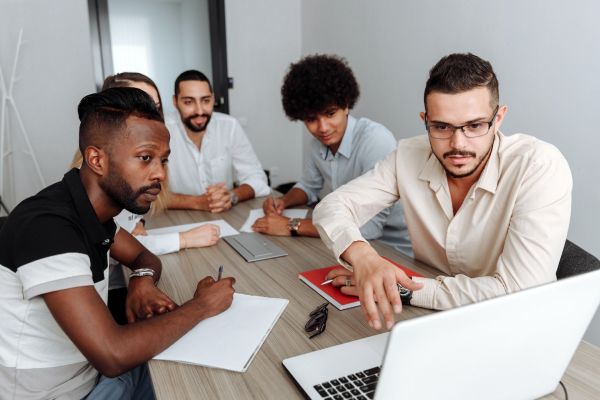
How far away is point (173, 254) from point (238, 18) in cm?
330

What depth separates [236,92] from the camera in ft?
14.2

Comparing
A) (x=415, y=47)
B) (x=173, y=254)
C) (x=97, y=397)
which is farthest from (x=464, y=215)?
(x=415, y=47)

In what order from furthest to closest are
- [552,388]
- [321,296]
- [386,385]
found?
[321,296] → [552,388] → [386,385]

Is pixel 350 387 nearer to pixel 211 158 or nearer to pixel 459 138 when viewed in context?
pixel 459 138

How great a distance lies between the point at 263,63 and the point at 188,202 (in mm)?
2649

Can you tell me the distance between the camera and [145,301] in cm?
112

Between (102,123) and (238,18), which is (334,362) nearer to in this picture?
(102,123)

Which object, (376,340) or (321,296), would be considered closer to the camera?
(376,340)

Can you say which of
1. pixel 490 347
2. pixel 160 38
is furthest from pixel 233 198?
pixel 160 38

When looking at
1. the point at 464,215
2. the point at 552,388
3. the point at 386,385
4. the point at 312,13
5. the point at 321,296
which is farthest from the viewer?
the point at 312,13

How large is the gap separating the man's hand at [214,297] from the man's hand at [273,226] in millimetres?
562

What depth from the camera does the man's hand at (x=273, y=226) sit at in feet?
5.51

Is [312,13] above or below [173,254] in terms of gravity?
above

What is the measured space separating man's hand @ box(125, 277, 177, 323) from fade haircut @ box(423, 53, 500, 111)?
2.96ft
